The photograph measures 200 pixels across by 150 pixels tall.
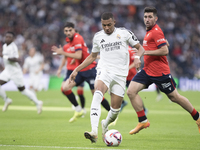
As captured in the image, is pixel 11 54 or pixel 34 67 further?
pixel 34 67

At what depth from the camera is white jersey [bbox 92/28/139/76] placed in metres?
6.79

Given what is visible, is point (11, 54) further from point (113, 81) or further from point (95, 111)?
point (95, 111)

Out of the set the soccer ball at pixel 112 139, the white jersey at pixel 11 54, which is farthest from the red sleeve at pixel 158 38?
the white jersey at pixel 11 54

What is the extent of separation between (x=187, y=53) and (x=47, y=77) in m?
11.7

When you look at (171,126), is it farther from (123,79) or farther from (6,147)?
(6,147)

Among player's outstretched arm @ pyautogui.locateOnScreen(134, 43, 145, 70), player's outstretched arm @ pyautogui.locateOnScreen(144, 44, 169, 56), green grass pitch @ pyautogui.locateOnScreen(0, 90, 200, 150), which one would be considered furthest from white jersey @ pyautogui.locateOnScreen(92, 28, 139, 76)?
green grass pitch @ pyautogui.locateOnScreen(0, 90, 200, 150)

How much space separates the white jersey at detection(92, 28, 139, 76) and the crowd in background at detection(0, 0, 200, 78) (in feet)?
64.7

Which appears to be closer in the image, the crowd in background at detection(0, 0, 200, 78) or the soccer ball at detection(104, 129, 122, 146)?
the soccer ball at detection(104, 129, 122, 146)

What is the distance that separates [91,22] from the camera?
1233 inches

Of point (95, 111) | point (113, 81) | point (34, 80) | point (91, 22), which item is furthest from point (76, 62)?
point (91, 22)

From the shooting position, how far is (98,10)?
32.5 metres

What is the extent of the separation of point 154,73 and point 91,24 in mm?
23944

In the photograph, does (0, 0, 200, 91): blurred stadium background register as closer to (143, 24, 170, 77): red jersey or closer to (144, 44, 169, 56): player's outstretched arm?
(143, 24, 170, 77): red jersey

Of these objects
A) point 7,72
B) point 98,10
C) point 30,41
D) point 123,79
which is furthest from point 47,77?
point 123,79
